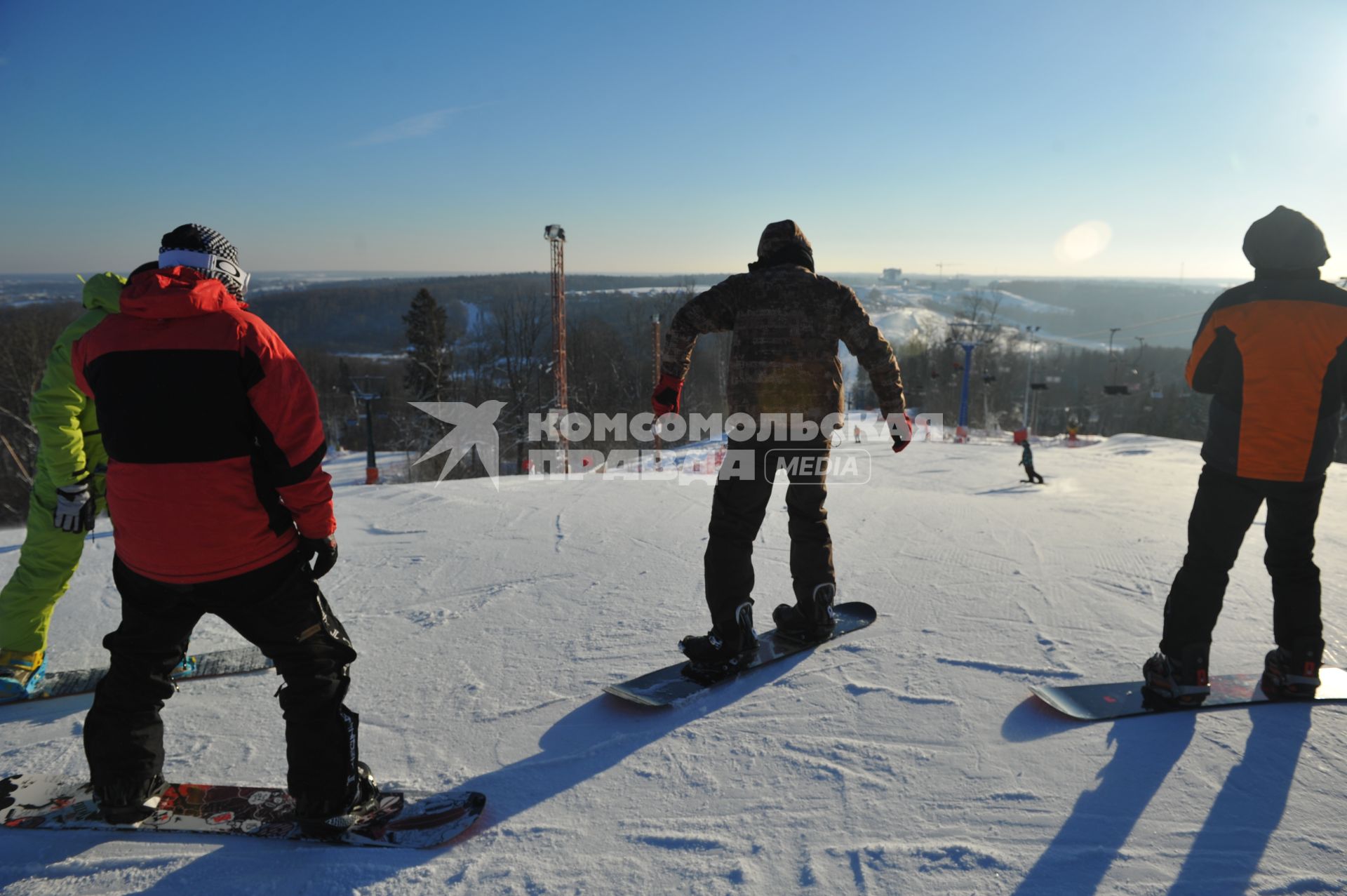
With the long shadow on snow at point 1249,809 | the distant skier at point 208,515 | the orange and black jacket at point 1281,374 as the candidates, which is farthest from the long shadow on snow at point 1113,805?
the distant skier at point 208,515

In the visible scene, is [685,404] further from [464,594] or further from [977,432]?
[464,594]

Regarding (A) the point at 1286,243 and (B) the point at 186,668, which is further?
(B) the point at 186,668

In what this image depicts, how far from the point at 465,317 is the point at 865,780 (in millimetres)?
99488

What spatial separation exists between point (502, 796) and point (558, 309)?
26151 millimetres

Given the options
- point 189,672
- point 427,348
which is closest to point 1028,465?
point 189,672

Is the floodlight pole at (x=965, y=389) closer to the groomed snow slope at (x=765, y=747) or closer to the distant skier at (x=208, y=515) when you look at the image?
the groomed snow slope at (x=765, y=747)

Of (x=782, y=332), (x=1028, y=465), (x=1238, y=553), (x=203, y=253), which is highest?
(x=203, y=253)

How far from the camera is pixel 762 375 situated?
2.72m

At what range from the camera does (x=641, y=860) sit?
172cm

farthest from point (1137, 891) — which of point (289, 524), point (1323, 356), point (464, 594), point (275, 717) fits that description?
point (464, 594)

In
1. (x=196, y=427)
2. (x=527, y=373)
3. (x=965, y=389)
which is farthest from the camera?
(x=527, y=373)

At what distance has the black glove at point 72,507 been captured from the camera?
252 cm

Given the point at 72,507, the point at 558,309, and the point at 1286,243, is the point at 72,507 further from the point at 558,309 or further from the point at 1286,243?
the point at 558,309

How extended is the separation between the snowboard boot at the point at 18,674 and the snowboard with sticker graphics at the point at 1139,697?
3.78 meters
